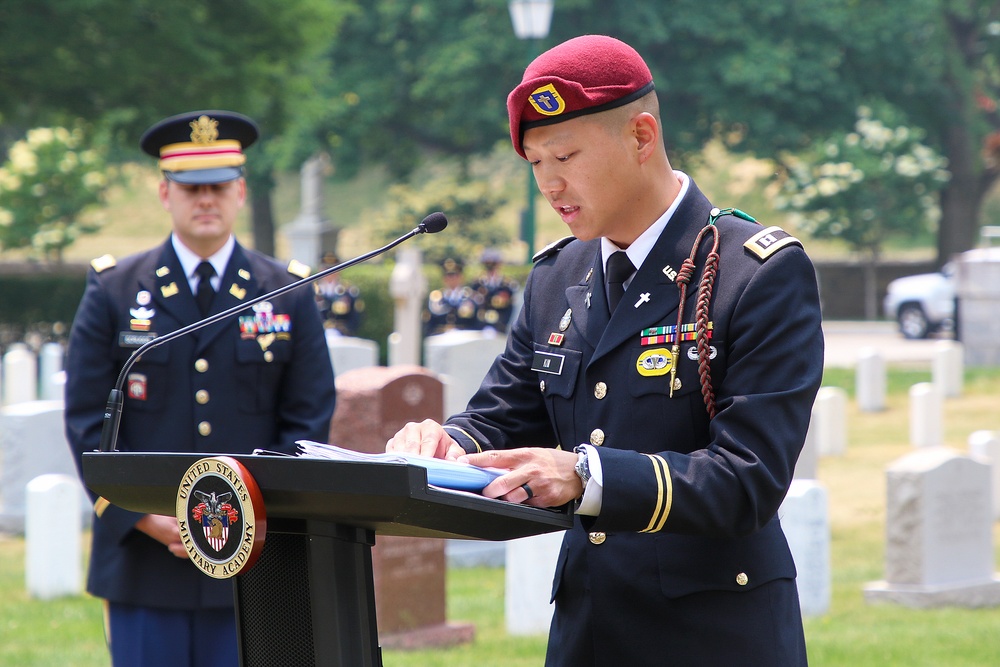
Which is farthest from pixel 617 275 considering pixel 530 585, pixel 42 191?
pixel 42 191

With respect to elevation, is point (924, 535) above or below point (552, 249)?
below

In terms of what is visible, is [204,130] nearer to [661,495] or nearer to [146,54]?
[661,495]

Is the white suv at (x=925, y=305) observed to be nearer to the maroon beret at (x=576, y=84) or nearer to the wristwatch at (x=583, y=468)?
the maroon beret at (x=576, y=84)

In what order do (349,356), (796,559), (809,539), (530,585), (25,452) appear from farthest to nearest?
(349,356) < (25,452) < (809,539) < (796,559) < (530,585)

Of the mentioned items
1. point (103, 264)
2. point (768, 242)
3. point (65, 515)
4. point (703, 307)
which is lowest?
point (65, 515)

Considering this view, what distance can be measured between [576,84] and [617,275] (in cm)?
43

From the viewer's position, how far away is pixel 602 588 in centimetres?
258

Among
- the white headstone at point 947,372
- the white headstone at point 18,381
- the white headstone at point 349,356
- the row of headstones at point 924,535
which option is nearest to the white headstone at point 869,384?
the white headstone at point 947,372

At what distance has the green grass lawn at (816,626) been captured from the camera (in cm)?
638

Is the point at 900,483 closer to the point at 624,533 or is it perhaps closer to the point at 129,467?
the point at 624,533

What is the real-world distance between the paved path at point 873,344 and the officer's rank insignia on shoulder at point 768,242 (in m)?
17.8

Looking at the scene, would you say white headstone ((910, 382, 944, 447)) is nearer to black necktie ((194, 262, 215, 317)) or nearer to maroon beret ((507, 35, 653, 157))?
black necktie ((194, 262, 215, 317))

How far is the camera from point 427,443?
2.54 meters

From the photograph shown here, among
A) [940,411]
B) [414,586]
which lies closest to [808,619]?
[414,586]
